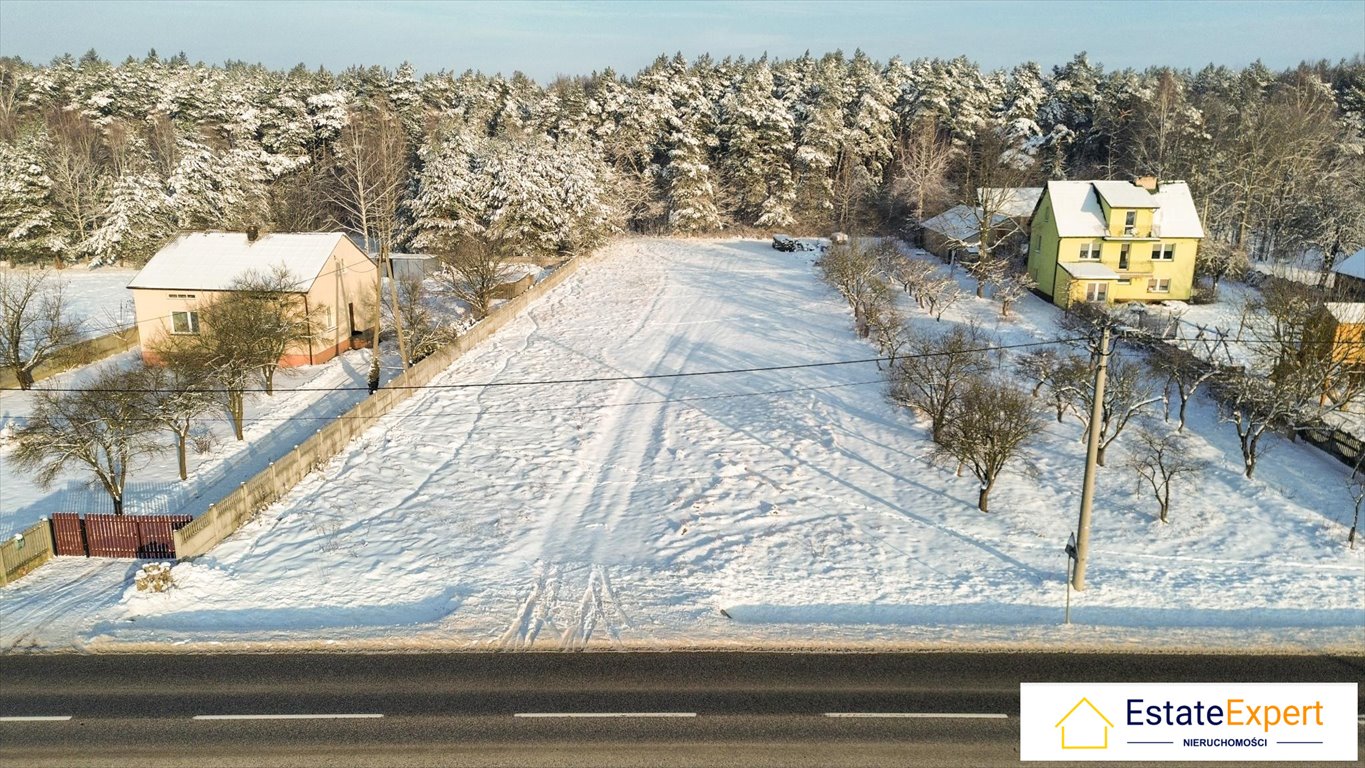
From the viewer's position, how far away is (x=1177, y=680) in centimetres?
1417

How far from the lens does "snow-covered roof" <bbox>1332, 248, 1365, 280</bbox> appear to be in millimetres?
40406

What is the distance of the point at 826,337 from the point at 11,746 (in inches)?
1290

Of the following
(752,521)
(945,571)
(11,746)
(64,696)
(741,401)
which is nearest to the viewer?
(11,746)

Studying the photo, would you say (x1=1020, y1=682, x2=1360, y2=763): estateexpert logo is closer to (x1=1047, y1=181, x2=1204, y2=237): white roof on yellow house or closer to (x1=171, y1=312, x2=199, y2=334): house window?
(x1=171, y1=312, x2=199, y2=334): house window

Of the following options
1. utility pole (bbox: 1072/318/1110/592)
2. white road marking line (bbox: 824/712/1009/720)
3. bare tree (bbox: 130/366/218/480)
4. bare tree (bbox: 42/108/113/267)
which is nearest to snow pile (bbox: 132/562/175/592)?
bare tree (bbox: 130/366/218/480)

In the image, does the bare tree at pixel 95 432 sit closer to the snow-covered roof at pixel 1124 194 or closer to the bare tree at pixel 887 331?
the bare tree at pixel 887 331

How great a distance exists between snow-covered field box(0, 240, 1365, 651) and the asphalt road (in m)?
0.76

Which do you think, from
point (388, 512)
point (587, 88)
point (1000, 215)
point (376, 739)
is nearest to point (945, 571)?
point (376, 739)

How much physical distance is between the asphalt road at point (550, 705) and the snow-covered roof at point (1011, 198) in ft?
125

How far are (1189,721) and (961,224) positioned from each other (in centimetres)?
5107

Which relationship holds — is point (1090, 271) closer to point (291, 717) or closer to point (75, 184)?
point (291, 717)

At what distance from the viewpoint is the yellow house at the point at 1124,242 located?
147 ft

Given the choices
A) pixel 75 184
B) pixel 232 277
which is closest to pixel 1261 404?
pixel 232 277

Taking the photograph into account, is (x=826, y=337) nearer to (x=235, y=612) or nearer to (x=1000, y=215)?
(x=1000, y=215)
